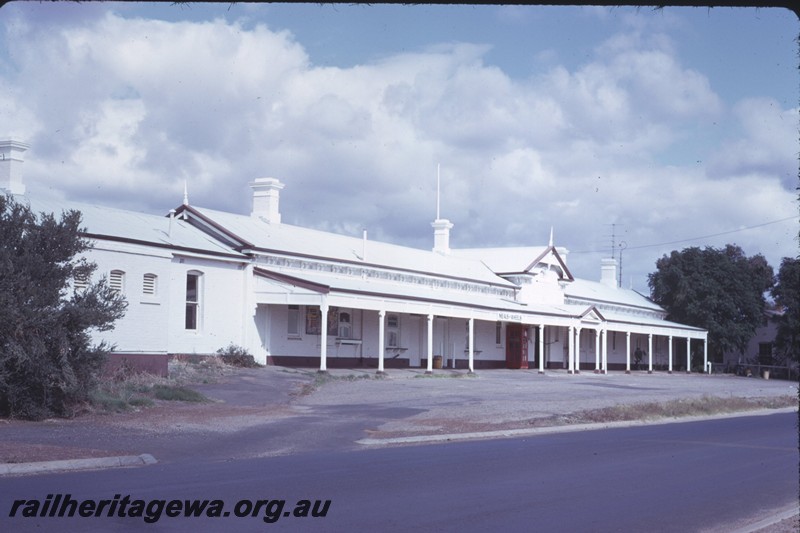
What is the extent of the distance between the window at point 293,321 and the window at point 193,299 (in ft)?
15.2

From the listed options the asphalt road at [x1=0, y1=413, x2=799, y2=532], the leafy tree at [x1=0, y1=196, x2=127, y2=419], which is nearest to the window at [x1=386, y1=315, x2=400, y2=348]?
the leafy tree at [x1=0, y1=196, x2=127, y2=419]

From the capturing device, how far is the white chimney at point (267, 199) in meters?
41.2

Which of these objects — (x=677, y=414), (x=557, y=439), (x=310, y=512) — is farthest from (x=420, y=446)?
(x=677, y=414)

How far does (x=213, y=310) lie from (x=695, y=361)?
154 feet

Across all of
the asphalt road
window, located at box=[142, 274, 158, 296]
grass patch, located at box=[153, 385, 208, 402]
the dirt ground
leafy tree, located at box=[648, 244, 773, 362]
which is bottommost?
the asphalt road

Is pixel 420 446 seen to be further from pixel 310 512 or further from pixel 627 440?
pixel 310 512

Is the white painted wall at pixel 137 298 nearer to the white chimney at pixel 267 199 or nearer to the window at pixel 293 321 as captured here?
Result: the window at pixel 293 321

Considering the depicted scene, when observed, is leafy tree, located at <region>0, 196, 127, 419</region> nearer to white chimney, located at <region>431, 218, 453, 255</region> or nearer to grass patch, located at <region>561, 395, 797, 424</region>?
grass patch, located at <region>561, 395, 797, 424</region>

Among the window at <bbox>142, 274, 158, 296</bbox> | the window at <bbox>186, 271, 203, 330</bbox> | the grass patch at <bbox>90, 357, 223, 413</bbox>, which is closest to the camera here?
the grass patch at <bbox>90, 357, 223, 413</bbox>

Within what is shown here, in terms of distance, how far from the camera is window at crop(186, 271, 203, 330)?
1292 inches

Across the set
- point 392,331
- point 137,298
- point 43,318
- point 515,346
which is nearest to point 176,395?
point 137,298

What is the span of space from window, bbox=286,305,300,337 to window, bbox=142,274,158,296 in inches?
377

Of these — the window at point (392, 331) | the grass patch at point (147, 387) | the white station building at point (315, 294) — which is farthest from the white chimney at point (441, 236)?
the grass patch at point (147, 387)

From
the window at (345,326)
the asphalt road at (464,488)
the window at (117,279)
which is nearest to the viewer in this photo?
the asphalt road at (464,488)
